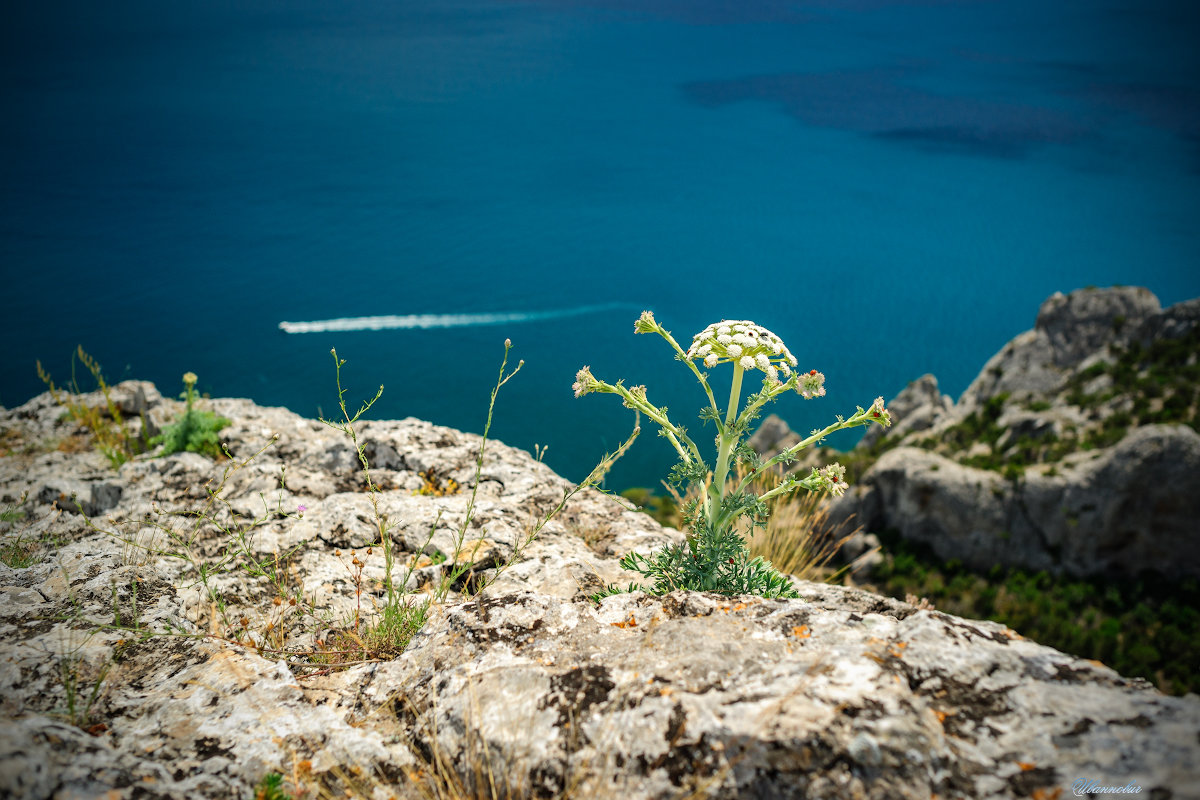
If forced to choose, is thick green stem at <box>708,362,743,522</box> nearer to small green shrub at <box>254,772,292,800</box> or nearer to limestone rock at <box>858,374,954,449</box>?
small green shrub at <box>254,772,292,800</box>

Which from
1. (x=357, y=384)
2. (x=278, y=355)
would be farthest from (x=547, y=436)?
(x=278, y=355)

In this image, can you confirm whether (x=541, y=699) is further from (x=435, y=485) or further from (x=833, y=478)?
(x=435, y=485)

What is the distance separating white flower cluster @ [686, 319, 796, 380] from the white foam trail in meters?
29.6

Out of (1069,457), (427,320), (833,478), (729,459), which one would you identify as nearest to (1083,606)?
(1069,457)

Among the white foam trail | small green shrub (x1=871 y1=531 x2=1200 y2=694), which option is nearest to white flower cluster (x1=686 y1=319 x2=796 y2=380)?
the white foam trail

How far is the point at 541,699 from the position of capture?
87.6 inches

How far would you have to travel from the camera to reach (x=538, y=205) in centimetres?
4931

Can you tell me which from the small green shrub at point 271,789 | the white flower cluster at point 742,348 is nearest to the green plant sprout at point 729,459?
the white flower cluster at point 742,348

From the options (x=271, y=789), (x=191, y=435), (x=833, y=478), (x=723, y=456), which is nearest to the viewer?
(x=271, y=789)

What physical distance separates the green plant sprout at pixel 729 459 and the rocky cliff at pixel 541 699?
441 millimetres

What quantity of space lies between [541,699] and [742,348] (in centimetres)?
176

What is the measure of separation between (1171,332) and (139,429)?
61628 millimetres

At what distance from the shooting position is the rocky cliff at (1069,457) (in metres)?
37.7

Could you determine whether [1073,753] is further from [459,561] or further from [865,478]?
[865,478]
